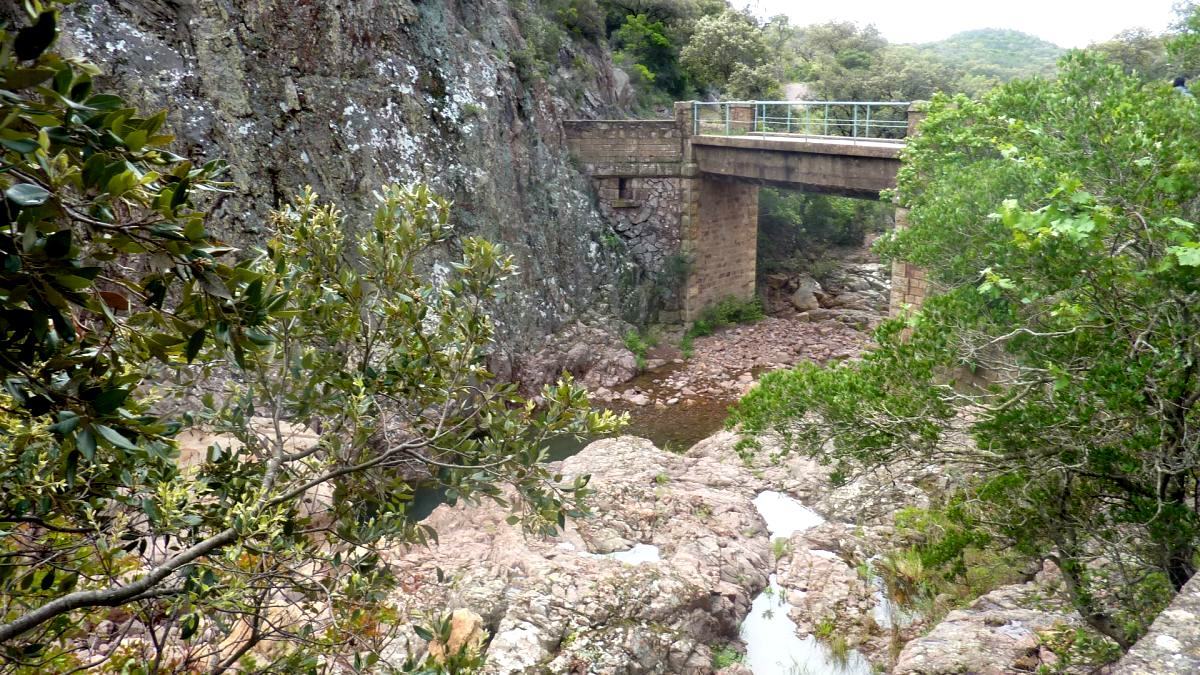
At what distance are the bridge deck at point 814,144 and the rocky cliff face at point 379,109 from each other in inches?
158

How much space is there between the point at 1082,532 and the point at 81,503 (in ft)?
20.6

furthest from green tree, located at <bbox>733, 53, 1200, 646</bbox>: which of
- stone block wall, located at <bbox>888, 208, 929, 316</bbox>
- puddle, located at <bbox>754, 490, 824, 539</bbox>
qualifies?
stone block wall, located at <bbox>888, 208, 929, 316</bbox>

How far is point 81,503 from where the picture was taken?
3.18 metres

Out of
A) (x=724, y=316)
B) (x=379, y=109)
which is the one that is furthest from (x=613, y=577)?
(x=724, y=316)

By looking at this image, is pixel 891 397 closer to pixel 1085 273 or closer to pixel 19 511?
pixel 1085 273

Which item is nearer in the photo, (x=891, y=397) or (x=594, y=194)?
(x=891, y=397)

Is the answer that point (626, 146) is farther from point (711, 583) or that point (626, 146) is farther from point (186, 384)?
point (186, 384)

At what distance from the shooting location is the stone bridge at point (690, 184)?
2140cm

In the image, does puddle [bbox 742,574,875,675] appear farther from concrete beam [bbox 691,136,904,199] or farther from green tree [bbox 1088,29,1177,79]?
green tree [bbox 1088,29,1177,79]

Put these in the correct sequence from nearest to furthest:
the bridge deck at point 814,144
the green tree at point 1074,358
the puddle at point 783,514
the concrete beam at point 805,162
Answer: the green tree at point 1074,358, the puddle at point 783,514, the bridge deck at point 814,144, the concrete beam at point 805,162

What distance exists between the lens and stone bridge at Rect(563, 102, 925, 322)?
21.4 meters

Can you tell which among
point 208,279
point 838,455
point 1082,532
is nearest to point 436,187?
point 838,455

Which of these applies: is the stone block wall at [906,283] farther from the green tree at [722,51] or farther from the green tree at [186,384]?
the green tree at [722,51]

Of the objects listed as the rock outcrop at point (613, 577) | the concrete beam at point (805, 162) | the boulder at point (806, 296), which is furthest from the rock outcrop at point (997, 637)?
the boulder at point (806, 296)
